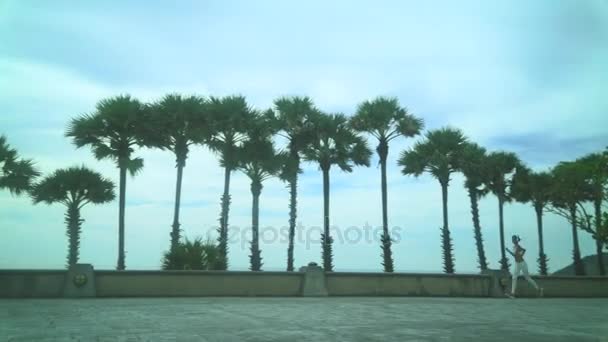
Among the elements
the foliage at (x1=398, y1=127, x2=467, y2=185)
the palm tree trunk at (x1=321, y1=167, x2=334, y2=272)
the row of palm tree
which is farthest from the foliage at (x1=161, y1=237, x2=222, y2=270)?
the foliage at (x1=398, y1=127, x2=467, y2=185)

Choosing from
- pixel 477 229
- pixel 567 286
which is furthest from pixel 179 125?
pixel 477 229

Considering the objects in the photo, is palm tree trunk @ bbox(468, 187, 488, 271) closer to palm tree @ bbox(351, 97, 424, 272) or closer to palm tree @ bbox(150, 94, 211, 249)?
palm tree @ bbox(351, 97, 424, 272)

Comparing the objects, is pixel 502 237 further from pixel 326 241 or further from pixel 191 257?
pixel 191 257

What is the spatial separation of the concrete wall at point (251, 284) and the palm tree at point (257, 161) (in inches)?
506

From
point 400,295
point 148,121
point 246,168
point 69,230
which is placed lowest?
point 400,295

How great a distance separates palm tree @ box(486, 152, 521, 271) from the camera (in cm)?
4234

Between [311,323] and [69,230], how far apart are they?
26063 mm

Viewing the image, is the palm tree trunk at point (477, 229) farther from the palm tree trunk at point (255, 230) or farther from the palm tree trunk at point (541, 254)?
the palm tree trunk at point (255, 230)

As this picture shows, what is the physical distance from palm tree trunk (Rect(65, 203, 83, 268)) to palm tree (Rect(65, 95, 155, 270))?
15.7 ft

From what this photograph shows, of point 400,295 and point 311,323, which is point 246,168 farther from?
point 311,323

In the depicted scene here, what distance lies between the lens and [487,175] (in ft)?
137

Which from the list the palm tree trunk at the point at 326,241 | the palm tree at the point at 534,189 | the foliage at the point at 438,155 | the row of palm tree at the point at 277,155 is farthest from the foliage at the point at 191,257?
the palm tree at the point at 534,189

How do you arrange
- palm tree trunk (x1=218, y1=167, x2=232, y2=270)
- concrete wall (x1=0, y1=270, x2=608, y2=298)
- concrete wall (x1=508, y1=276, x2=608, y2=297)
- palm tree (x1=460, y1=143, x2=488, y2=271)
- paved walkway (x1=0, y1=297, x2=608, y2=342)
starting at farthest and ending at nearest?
palm tree (x1=460, y1=143, x2=488, y2=271) < palm tree trunk (x1=218, y1=167, x2=232, y2=270) < concrete wall (x1=508, y1=276, x2=608, y2=297) < concrete wall (x1=0, y1=270, x2=608, y2=298) < paved walkway (x1=0, y1=297, x2=608, y2=342)

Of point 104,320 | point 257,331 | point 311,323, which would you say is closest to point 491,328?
point 311,323
